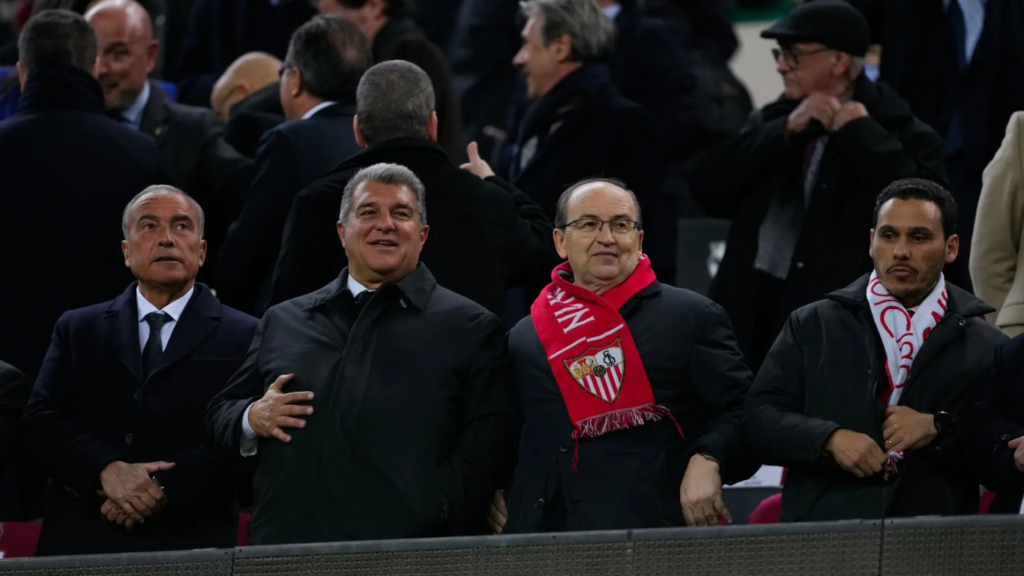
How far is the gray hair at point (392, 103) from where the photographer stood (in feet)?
20.5

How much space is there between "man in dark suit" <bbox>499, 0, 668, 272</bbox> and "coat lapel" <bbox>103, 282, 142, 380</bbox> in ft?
6.28

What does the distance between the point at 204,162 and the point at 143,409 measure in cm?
161

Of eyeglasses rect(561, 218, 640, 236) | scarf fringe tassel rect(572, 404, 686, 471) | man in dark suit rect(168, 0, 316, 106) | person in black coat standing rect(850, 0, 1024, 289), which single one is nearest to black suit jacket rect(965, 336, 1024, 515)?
scarf fringe tassel rect(572, 404, 686, 471)

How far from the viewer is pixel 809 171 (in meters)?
7.00

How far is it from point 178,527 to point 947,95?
3.76 m


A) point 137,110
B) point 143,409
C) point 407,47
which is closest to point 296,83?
point 407,47

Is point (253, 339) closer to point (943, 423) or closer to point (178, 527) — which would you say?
point (178, 527)

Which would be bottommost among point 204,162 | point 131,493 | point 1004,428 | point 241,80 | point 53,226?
point 131,493

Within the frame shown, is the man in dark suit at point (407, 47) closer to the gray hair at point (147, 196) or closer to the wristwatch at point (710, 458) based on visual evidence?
the gray hair at point (147, 196)

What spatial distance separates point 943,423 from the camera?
545cm

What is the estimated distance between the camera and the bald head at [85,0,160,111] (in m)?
7.42

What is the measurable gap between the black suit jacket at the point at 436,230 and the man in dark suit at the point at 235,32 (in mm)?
3203

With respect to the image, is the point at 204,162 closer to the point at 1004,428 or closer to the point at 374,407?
the point at 374,407

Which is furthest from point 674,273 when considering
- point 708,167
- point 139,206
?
point 139,206
